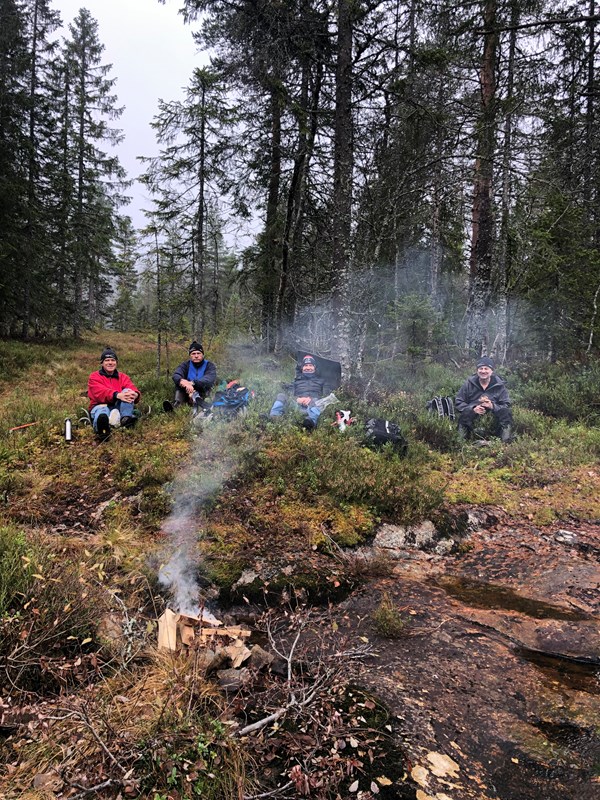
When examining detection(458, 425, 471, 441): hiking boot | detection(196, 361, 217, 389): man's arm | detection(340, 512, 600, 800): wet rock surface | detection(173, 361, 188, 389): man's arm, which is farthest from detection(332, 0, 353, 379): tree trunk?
detection(340, 512, 600, 800): wet rock surface

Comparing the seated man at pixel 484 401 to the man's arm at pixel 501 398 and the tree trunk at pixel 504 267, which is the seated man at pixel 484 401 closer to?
the man's arm at pixel 501 398

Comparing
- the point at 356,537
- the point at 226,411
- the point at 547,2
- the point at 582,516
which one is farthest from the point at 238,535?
the point at 547,2

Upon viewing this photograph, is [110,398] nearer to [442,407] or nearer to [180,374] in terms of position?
[180,374]

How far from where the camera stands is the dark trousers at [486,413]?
25.7 ft

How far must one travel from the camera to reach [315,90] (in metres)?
12.0

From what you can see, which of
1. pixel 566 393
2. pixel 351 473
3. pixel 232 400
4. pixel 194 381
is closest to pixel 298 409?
pixel 232 400

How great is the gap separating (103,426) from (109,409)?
550mm

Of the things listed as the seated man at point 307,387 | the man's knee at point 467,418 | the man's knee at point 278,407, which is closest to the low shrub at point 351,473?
the man's knee at point 278,407

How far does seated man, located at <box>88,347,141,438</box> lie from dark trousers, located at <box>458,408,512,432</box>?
5.88 m

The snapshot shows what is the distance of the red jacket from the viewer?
720cm

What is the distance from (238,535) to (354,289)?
242 inches

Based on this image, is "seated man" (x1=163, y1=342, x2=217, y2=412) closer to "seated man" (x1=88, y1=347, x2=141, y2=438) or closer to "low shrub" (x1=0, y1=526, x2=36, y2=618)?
"seated man" (x1=88, y1=347, x2=141, y2=438)

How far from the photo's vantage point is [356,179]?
32.9 feet

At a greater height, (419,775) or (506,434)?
(506,434)
